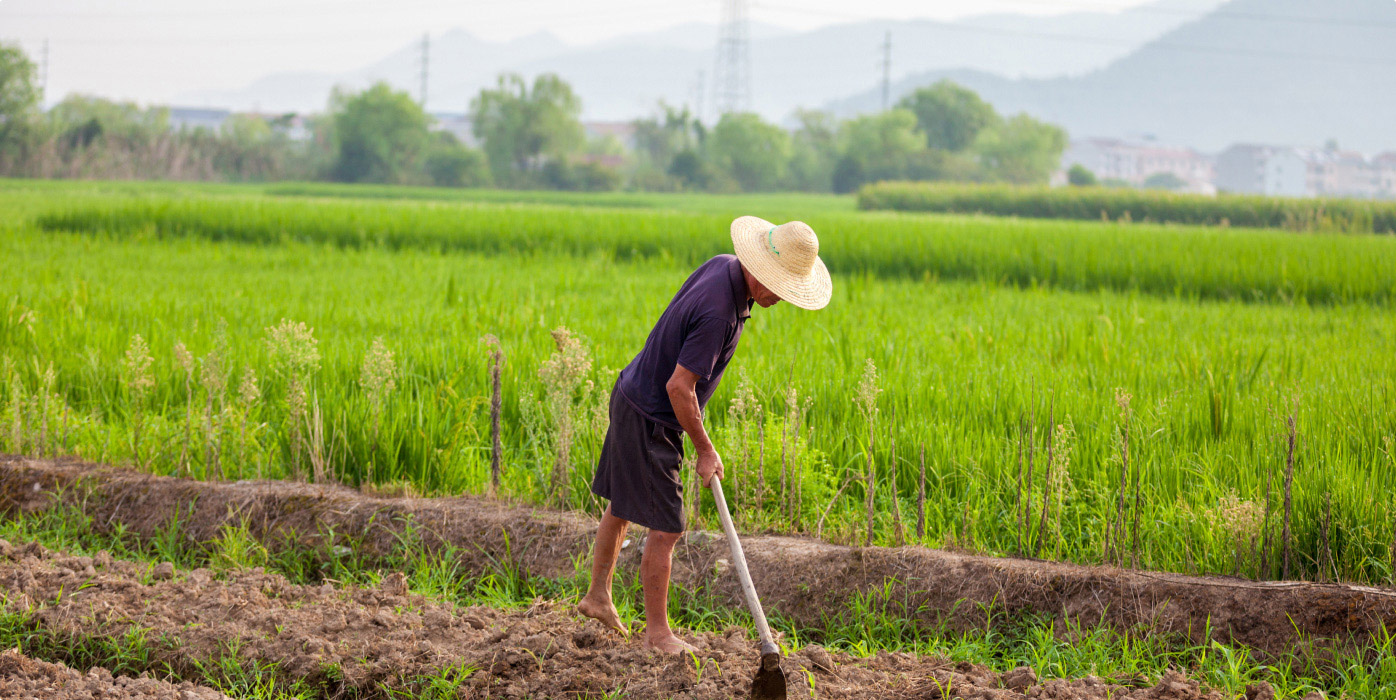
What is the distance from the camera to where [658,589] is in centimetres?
271

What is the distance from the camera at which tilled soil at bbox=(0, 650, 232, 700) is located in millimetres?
2508

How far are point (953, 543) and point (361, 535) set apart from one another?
221 centimetres

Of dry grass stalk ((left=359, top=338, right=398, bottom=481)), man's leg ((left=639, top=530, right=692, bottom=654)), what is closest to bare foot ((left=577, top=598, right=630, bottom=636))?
man's leg ((left=639, top=530, right=692, bottom=654))

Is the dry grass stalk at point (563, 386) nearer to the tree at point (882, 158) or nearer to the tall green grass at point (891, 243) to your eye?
the tall green grass at point (891, 243)

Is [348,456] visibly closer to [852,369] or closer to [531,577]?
[531,577]

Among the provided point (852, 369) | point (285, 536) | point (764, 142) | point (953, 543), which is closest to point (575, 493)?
point (285, 536)

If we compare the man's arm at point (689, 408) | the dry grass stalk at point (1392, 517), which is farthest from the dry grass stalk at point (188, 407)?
the dry grass stalk at point (1392, 517)

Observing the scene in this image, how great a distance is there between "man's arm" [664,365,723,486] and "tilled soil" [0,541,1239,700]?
580mm

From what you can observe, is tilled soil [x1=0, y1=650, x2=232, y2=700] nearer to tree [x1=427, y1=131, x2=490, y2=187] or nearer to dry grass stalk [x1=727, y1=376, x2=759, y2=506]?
dry grass stalk [x1=727, y1=376, x2=759, y2=506]

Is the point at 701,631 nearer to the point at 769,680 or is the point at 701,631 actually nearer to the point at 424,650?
the point at 769,680

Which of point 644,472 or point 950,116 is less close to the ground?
point 950,116

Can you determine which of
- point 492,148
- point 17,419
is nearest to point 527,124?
point 492,148

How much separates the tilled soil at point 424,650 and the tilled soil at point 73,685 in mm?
10

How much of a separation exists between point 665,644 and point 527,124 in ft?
189
